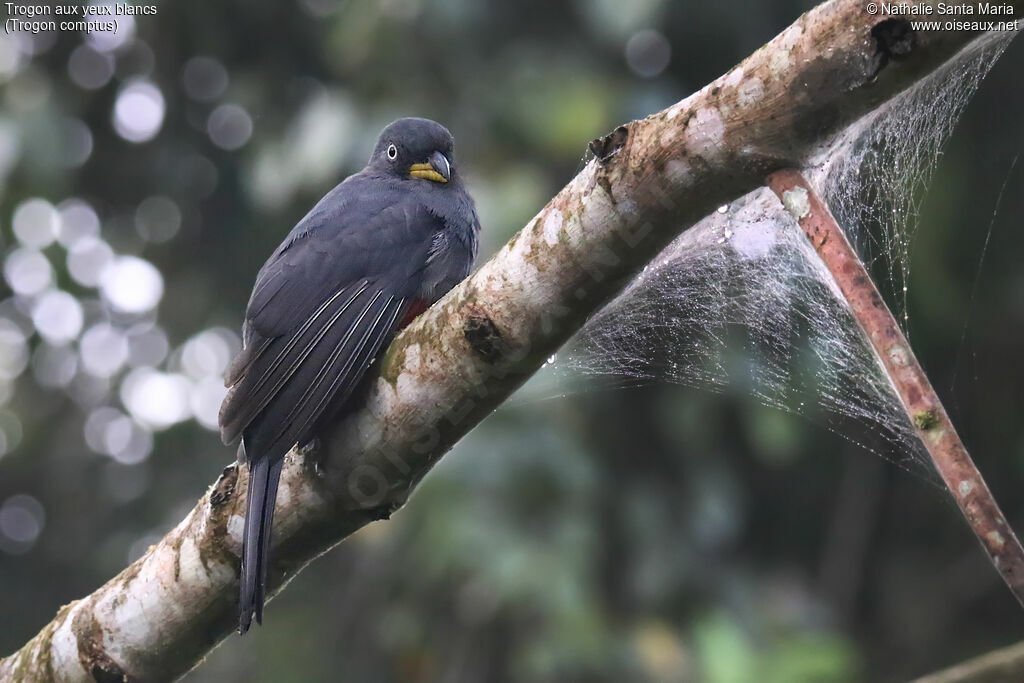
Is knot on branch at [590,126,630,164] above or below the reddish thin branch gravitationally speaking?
above

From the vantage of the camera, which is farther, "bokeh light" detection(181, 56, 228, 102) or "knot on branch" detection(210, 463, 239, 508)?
"bokeh light" detection(181, 56, 228, 102)

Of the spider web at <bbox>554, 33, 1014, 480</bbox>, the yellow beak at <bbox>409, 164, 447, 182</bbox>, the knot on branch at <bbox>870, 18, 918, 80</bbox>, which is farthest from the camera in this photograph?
the yellow beak at <bbox>409, 164, 447, 182</bbox>

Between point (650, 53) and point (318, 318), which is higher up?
point (318, 318)

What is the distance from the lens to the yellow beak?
4059 millimetres

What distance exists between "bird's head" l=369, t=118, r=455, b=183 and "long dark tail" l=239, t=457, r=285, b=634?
1.80 meters

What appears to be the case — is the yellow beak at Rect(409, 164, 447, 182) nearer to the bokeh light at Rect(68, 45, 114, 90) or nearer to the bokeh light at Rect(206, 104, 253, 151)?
the bokeh light at Rect(206, 104, 253, 151)

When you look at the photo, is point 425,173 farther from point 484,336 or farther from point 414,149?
point 484,336

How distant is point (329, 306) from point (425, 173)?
3.68ft

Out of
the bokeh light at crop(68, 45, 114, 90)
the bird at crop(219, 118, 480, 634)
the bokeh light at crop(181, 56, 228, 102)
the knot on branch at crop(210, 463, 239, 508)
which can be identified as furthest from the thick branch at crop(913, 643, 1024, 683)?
the bokeh light at crop(68, 45, 114, 90)

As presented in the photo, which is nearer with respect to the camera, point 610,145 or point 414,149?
point 610,145

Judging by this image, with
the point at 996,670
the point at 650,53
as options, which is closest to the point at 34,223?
the point at 650,53

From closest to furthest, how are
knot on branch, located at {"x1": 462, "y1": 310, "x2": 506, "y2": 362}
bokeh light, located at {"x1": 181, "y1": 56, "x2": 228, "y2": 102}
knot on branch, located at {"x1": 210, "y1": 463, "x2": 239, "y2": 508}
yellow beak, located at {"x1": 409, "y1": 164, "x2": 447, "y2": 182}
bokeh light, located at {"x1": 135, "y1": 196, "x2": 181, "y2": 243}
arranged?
1. knot on branch, located at {"x1": 462, "y1": 310, "x2": 506, "y2": 362}
2. knot on branch, located at {"x1": 210, "y1": 463, "x2": 239, "y2": 508}
3. yellow beak, located at {"x1": 409, "y1": 164, "x2": 447, "y2": 182}
4. bokeh light, located at {"x1": 181, "y1": 56, "x2": 228, "y2": 102}
5. bokeh light, located at {"x1": 135, "y1": 196, "x2": 181, "y2": 243}

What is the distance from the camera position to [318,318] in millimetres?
3029

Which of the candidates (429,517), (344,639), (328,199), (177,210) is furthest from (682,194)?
(177,210)
